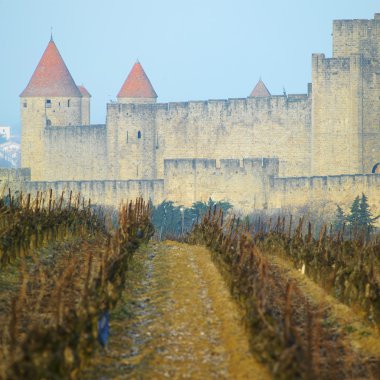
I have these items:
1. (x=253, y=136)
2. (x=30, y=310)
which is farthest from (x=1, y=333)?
(x=253, y=136)

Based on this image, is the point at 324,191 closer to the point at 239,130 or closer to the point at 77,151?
the point at 239,130

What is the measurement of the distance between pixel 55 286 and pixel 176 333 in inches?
50.2

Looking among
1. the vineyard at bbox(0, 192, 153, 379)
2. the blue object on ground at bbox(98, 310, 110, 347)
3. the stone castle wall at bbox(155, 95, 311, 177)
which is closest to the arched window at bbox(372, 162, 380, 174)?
the stone castle wall at bbox(155, 95, 311, 177)

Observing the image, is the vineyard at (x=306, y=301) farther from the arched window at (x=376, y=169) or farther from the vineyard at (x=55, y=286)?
the arched window at (x=376, y=169)

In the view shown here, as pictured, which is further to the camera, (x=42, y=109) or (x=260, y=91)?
(x=260, y=91)

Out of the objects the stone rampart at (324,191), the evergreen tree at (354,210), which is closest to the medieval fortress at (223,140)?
the stone rampart at (324,191)

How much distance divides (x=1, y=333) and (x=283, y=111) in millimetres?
29688

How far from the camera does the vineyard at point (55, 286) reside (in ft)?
27.3

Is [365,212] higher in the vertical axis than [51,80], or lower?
lower

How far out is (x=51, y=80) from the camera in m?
44.2

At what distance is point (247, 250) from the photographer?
42.5ft

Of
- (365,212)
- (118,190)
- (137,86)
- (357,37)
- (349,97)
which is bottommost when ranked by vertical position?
(365,212)

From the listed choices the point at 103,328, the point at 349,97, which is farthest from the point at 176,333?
the point at 349,97

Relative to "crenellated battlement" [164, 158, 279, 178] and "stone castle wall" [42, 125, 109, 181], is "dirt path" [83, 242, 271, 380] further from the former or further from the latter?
"stone castle wall" [42, 125, 109, 181]
